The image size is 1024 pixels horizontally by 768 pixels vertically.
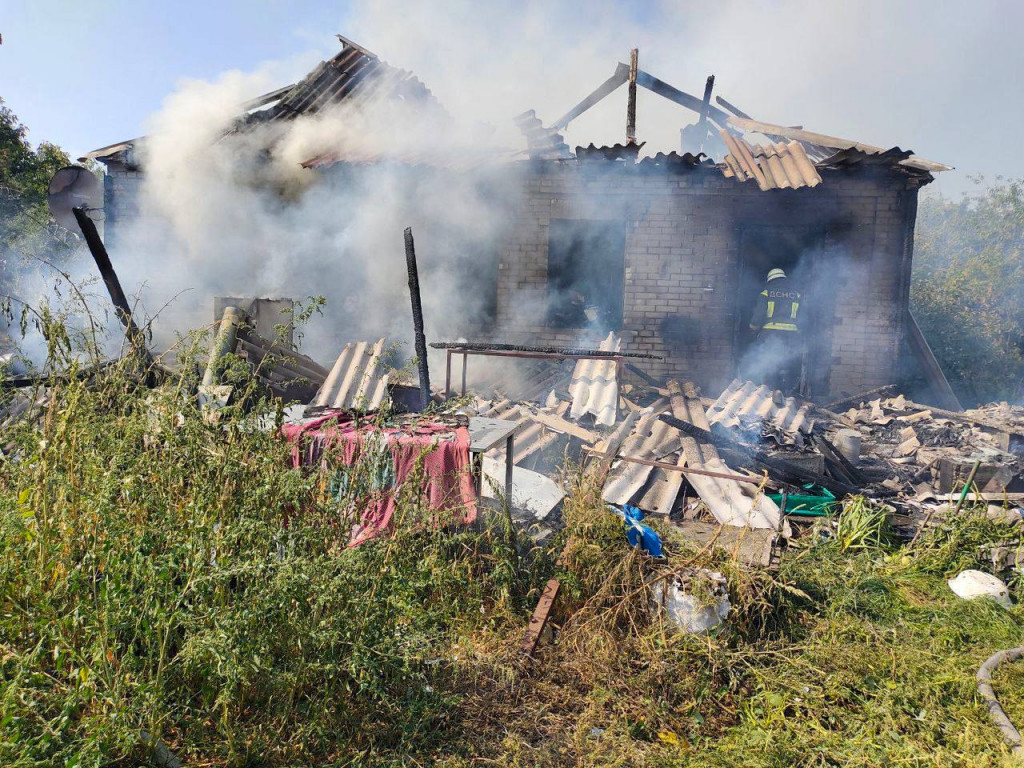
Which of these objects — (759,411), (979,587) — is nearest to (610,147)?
(759,411)

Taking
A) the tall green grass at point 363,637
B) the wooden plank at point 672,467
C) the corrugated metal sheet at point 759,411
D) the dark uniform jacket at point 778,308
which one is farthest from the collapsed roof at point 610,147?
the tall green grass at point 363,637

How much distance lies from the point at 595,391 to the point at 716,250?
3779 mm

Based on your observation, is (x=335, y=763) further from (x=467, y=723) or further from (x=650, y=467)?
(x=650, y=467)

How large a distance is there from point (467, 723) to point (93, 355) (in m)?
2.75

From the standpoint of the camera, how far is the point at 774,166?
10180 millimetres

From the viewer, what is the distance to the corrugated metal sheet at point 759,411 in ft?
27.7

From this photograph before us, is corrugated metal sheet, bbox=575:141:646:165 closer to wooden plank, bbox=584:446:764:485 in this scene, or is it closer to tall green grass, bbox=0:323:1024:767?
wooden plank, bbox=584:446:764:485

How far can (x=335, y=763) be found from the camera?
2889 millimetres

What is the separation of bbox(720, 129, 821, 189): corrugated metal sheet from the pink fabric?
7.38m

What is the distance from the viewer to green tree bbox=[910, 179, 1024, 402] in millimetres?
14516

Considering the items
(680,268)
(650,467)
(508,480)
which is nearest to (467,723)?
(508,480)

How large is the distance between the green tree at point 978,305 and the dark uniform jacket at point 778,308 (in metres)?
5.87

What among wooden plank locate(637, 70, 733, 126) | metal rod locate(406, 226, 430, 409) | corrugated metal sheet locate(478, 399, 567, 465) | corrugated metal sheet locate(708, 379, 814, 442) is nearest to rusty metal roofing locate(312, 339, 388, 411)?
metal rod locate(406, 226, 430, 409)

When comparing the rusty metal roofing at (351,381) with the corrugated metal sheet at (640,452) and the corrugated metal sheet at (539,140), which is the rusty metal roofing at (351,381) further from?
the corrugated metal sheet at (539,140)
